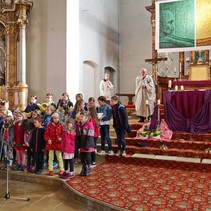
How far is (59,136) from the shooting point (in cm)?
523

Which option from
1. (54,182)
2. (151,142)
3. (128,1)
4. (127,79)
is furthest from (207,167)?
(128,1)

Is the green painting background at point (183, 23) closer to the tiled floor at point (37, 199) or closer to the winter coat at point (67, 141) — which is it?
the winter coat at point (67, 141)

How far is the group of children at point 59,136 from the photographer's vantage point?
5168mm

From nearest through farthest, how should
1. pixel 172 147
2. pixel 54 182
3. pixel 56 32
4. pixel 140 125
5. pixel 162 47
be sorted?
pixel 54 182, pixel 172 147, pixel 140 125, pixel 162 47, pixel 56 32

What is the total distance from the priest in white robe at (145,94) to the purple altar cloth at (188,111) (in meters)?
0.74

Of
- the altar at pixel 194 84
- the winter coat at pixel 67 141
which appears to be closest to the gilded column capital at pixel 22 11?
the altar at pixel 194 84

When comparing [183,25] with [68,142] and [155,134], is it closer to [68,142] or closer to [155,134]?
[155,134]

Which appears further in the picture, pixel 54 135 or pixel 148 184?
pixel 54 135

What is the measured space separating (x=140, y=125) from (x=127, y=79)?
711cm

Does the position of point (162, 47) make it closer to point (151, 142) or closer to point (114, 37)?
point (151, 142)

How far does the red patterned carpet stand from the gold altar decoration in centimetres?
440

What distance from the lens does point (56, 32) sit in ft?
30.8

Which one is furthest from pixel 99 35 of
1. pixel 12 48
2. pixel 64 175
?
pixel 64 175

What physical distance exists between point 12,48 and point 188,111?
6039mm
